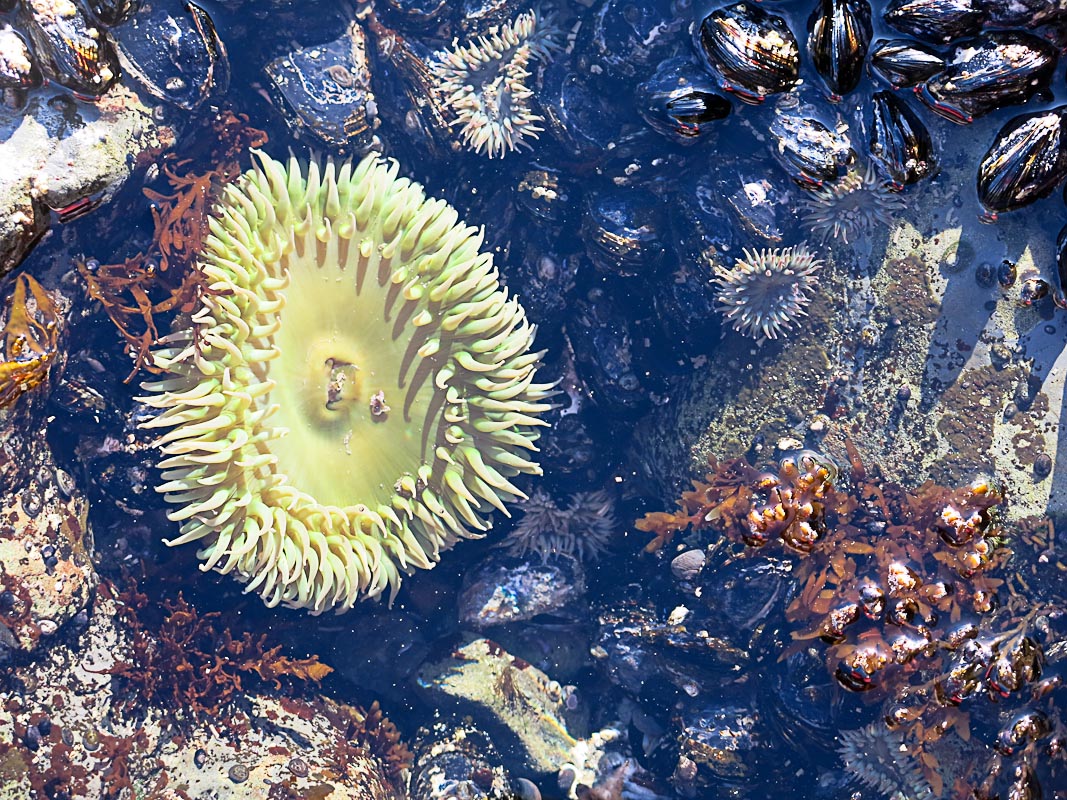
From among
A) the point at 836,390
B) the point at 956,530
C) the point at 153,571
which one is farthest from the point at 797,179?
the point at 153,571

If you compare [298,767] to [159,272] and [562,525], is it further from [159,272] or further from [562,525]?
[159,272]

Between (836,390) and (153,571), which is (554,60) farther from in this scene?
(153,571)

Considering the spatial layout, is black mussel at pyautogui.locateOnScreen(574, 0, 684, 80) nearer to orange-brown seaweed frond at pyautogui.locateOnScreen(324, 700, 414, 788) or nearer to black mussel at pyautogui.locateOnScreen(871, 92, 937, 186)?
black mussel at pyautogui.locateOnScreen(871, 92, 937, 186)

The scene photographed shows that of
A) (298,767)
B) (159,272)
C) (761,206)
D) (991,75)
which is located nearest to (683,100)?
(761,206)

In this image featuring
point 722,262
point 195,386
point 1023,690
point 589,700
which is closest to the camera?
point 195,386

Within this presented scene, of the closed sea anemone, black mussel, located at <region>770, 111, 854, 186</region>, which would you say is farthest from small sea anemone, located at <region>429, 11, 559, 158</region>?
black mussel, located at <region>770, 111, 854, 186</region>

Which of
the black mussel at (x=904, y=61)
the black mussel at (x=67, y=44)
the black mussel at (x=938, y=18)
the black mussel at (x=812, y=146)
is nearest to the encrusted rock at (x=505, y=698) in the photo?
the black mussel at (x=812, y=146)
